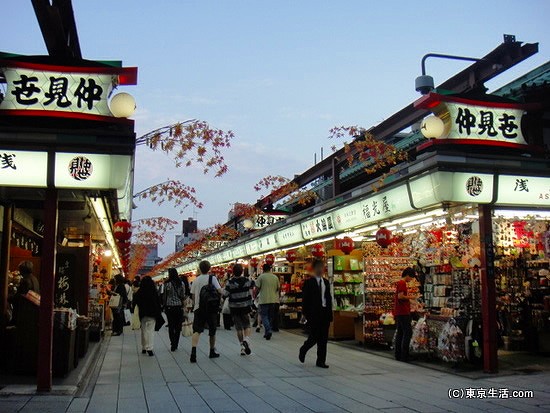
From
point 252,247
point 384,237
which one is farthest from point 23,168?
point 252,247

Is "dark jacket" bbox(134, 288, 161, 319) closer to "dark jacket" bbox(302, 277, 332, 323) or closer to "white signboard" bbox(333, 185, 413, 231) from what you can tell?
"dark jacket" bbox(302, 277, 332, 323)

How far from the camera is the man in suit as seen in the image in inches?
433

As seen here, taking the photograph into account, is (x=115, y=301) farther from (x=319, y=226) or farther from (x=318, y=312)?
(x=318, y=312)

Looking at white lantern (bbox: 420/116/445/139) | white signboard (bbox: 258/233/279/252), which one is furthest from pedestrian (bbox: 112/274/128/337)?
white lantern (bbox: 420/116/445/139)

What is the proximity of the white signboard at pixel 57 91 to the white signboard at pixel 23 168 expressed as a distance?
2.36 ft

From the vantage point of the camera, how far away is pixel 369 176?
17.4 meters

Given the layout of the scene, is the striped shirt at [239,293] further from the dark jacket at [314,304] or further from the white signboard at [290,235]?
the white signboard at [290,235]

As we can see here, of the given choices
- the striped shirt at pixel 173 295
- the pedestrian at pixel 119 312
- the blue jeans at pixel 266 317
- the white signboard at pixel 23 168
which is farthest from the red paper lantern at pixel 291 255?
the white signboard at pixel 23 168

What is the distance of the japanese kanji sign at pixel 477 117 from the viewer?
33.3ft

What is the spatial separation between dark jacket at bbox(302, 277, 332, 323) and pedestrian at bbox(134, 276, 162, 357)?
421cm

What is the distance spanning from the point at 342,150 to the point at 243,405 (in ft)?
31.1

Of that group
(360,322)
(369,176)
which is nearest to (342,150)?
(369,176)

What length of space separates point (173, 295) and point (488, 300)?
7.84m

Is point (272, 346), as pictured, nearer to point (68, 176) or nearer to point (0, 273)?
point (0, 273)
